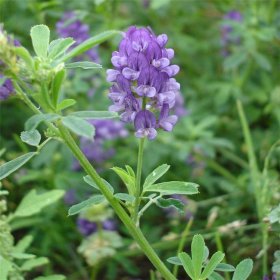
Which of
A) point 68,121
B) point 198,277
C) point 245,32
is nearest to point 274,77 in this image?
point 245,32

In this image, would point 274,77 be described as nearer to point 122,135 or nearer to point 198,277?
point 122,135

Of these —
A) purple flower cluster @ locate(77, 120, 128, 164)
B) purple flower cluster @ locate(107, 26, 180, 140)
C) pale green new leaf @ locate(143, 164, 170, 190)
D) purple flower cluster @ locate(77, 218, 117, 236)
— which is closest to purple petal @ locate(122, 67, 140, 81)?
purple flower cluster @ locate(107, 26, 180, 140)

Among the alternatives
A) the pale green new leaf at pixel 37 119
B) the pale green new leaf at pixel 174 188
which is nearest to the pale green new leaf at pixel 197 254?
the pale green new leaf at pixel 174 188

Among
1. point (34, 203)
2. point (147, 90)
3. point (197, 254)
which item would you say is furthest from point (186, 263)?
point (34, 203)

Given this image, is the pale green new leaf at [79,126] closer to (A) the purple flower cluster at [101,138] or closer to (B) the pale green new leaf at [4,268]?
(B) the pale green new leaf at [4,268]

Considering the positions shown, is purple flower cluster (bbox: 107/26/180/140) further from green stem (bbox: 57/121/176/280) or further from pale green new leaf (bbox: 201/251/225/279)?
pale green new leaf (bbox: 201/251/225/279)
